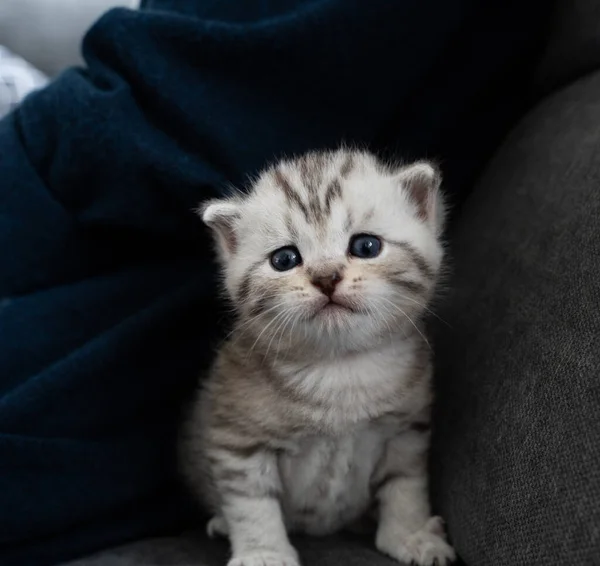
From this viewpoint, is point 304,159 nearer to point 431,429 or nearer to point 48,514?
point 431,429

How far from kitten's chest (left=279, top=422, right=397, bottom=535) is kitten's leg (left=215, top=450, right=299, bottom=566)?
0.03m

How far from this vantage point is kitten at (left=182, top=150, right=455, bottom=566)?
79 centimetres

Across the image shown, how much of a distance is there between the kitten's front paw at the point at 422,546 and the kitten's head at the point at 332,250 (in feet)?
0.79

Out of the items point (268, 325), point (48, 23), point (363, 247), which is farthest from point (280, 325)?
point (48, 23)

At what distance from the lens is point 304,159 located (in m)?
0.89

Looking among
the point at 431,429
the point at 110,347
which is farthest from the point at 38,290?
the point at 431,429

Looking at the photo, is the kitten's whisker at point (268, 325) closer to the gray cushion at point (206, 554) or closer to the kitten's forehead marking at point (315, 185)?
the kitten's forehead marking at point (315, 185)

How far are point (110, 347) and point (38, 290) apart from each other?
0.56ft

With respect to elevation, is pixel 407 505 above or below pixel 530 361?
below

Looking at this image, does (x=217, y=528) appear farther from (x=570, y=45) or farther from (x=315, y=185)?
(x=570, y=45)

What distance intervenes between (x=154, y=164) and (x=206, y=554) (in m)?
0.53

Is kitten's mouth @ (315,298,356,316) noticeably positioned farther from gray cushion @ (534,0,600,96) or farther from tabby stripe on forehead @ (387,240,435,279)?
gray cushion @ (534,0,600,96)

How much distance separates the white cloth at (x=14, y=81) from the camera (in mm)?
1229

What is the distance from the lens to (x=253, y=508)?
843mm
